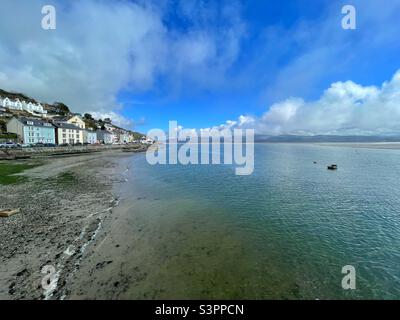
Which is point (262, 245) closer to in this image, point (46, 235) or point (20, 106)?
point (46, 235)

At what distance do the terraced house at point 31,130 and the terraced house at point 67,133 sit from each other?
4.38 m

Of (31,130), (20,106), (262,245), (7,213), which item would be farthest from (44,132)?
(262,245)

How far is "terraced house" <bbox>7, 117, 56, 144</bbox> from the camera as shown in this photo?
69.1 m

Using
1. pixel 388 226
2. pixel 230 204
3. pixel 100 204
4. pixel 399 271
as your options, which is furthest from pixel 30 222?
pixel 388 226

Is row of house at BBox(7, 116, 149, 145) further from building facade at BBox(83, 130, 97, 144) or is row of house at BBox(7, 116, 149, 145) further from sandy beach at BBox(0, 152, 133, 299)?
sandy beach at BBox(0, 152, 133, 299)

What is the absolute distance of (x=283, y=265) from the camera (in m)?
8.40

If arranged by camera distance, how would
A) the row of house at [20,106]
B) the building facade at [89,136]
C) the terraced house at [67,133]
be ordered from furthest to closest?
1. the row of house at [20,106]
2. the building facade at [89,136]
3. the terraced house at [67,133]

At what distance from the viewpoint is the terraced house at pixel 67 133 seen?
8362 cm

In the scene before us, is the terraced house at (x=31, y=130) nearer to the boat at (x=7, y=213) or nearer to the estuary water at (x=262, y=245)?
the estuary water at (x=262, y=245)

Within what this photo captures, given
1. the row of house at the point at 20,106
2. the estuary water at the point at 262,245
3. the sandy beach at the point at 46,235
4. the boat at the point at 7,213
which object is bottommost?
the estuary water at the point at 262,245

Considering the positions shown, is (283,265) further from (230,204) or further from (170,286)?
(230,204)

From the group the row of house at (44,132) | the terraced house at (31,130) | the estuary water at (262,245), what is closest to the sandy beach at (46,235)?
the estuary water at (262,245)

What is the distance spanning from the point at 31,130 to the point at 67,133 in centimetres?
1764

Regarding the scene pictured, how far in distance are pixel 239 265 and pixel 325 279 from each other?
3.19 meters
